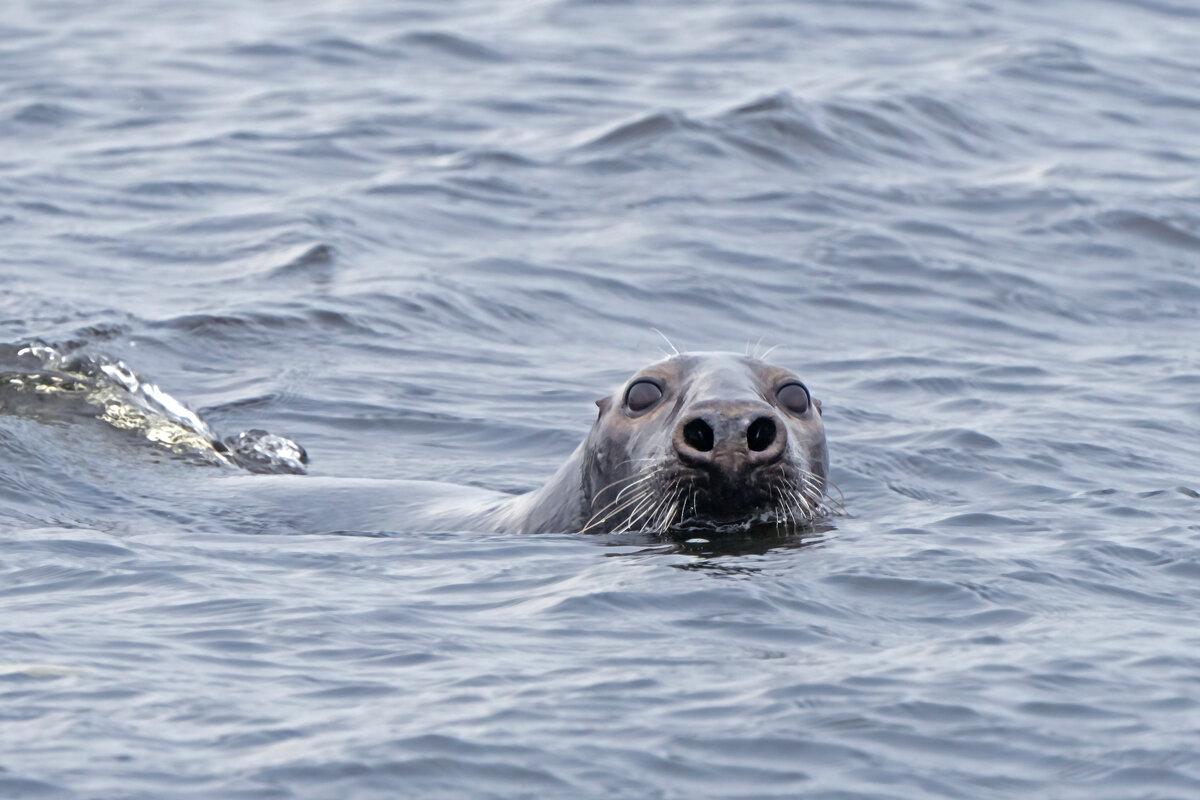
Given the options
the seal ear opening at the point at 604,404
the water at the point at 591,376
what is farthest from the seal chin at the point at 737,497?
the seal ear opening at the point at 604,404

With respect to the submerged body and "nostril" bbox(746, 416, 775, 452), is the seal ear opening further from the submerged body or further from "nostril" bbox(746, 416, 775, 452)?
"nostril" bbox(746, 416, 775, 452)

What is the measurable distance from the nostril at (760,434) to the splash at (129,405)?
359 centimetres

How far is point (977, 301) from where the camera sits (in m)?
13.7

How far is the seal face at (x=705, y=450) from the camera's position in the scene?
690 cm

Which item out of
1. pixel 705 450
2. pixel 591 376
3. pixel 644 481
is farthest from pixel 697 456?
pixel 591 376

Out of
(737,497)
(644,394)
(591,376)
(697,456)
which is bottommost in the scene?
(591,376)

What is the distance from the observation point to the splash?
977cm

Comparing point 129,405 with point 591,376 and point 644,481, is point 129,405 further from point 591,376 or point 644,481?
point 644,481

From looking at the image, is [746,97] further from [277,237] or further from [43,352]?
[43,352]

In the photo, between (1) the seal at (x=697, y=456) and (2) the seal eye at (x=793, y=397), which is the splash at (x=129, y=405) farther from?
(2) the seal eye at (x=793, y=397)

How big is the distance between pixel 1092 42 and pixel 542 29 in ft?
21.0

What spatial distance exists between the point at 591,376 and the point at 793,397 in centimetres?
439

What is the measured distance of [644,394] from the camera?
7.43m

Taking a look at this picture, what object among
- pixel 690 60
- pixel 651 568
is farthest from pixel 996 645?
pixel 690 60
